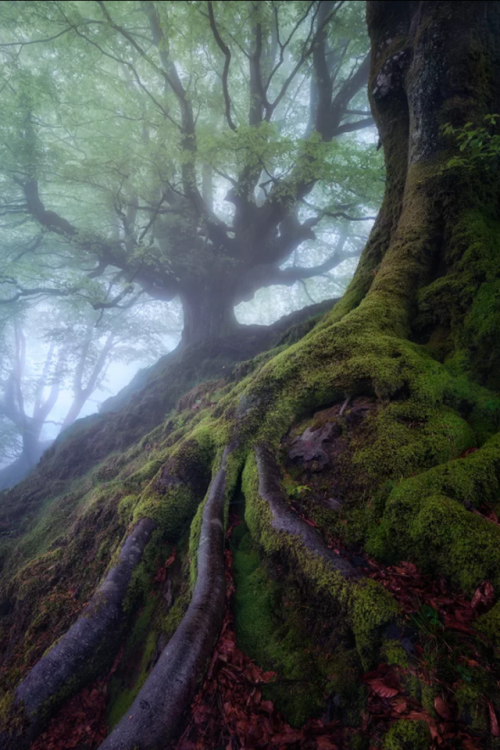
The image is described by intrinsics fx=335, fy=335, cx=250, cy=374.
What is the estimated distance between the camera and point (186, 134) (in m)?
10.9

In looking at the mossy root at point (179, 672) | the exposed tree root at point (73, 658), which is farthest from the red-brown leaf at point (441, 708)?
the exposed tree root at point (73, 658)

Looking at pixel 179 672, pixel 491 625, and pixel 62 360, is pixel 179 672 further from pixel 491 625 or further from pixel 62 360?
pixel 62 360

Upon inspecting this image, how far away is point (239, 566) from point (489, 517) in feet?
6.60

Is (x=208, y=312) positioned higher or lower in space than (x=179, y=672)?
higher

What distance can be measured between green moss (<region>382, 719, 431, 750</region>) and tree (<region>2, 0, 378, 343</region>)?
34.5 ft

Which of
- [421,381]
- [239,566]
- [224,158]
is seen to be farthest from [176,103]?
[239,566]

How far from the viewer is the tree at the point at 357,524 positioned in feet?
6.21

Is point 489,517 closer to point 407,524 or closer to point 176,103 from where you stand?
point 407,524

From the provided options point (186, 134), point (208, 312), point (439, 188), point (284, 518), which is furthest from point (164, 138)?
point (284, 518)

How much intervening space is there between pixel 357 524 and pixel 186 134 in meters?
12.5

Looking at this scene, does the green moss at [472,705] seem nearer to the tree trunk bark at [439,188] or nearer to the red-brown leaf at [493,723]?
the red-brown leaf at [493,723]

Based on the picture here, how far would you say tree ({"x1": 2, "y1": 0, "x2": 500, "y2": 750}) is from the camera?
6.21ft

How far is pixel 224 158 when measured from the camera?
10156 mm

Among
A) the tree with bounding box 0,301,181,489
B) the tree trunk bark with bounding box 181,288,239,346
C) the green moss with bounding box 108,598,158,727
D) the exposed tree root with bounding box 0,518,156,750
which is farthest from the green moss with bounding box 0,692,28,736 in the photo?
the tree with bounding box 0,301,181,489
